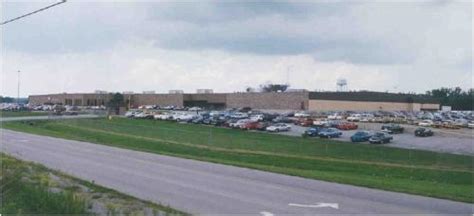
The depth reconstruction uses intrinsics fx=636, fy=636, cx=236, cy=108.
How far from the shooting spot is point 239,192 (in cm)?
1844

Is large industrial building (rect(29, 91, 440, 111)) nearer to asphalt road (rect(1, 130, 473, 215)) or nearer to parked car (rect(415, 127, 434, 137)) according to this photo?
parked car (rect(415, 127, 434, 137))

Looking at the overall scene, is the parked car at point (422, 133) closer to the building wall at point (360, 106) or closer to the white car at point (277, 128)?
the white car at point (277, 128)

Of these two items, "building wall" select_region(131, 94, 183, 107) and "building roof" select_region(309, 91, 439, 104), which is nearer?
"building roof" select_region(309, 91, 439, 104)

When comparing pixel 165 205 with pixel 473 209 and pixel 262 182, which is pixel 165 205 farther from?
pixel 473 209

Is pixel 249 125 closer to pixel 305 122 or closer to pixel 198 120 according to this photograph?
pixel 198 120

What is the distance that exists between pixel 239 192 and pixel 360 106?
12586cm

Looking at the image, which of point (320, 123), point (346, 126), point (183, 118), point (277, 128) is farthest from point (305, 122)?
point (183, 118)

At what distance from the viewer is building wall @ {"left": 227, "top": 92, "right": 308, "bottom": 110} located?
126438mm

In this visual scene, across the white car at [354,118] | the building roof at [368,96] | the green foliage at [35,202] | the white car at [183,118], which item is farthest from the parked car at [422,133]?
the green foliage at [35,202]

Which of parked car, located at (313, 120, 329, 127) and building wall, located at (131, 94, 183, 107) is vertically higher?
building wall, located at (131, 94, 183, 107)

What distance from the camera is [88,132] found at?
6462 cm

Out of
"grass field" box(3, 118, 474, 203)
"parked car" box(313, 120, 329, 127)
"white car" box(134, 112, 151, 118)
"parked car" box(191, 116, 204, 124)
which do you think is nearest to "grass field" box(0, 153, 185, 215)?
"grass field" box(3, 118, 474, 203)

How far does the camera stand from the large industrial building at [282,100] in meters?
127

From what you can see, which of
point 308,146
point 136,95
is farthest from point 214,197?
point 136,95
